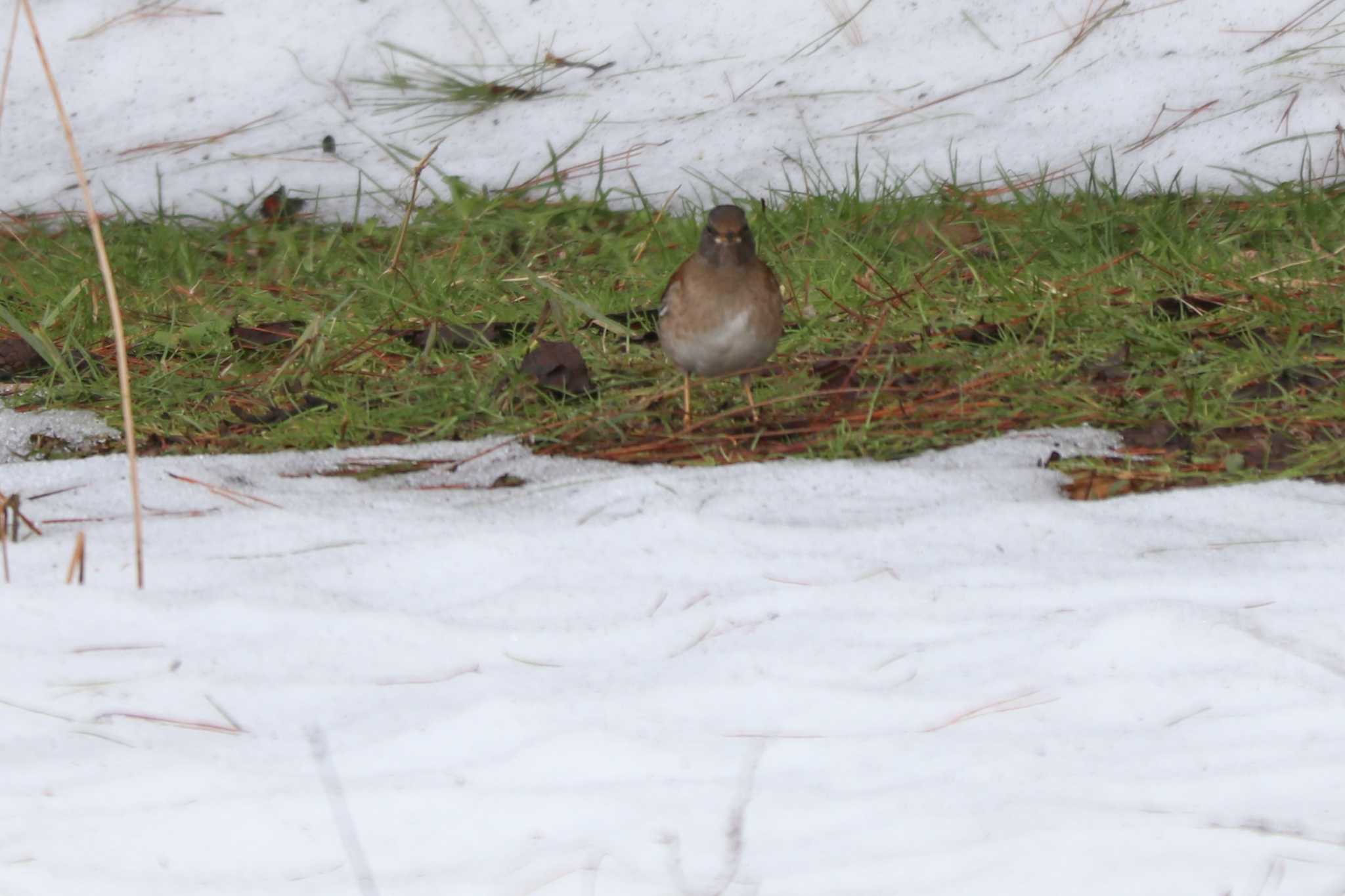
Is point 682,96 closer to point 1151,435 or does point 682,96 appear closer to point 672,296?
point 672,296

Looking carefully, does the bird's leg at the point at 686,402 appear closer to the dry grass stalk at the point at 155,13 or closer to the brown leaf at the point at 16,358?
the brown leaf at the point at 16,358

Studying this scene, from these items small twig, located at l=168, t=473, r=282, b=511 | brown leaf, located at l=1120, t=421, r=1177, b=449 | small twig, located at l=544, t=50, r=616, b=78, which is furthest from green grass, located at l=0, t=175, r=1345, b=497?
small twig, located at l=544, t=50, r=616, b=78

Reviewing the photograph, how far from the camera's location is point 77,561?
8.69 ft

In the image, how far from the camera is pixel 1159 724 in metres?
2.16

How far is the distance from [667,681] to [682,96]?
452 centimetres

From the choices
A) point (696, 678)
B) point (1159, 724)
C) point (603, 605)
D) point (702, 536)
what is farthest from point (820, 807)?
point (702, 536)

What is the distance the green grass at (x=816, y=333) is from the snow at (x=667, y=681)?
210 millimetres

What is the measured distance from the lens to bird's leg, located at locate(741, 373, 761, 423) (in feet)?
11.5

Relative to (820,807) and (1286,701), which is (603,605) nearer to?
(820,807)

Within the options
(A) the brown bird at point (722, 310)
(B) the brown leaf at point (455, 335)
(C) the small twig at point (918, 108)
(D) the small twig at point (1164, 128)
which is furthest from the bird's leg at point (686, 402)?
(D) the small twig at point (1164, 128)

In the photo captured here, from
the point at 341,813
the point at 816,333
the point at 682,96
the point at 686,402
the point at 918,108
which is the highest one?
the point at 682,96

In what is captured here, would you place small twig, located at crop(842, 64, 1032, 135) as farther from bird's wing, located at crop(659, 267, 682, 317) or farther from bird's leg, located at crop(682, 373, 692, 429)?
bird's leg, located at crop(682, 373, 692, 429)

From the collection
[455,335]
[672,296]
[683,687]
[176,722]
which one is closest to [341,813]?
[176,722]

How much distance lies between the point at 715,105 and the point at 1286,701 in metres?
4.61
